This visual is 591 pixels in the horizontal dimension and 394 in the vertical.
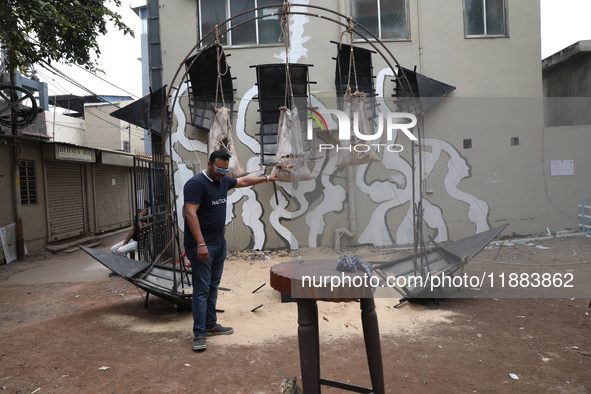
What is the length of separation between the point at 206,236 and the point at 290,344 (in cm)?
130

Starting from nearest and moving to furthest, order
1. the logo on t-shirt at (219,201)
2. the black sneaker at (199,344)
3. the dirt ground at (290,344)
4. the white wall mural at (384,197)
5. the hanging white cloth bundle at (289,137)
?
the dirt ground at (290,344) → the white wall mural at (384,197) → the black sneaker at (199,344) → the logo on t-shirt at (219,201) → the hanging white cloth bundle at (289,137)

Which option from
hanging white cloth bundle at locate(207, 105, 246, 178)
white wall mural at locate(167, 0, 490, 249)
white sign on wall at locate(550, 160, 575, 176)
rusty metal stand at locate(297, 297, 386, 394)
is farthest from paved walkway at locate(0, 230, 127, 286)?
white sign on wall at locate(550, 160, 575, 176)

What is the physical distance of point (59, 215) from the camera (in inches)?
454

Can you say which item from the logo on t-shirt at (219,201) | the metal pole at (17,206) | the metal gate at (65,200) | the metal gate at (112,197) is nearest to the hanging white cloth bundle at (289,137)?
the logo on t-shirt at (219,201)

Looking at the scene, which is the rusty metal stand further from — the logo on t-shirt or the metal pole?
the metal pole

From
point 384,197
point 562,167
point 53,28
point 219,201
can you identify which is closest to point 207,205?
point 219,201

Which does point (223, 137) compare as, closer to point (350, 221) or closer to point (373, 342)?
point (350, 221)

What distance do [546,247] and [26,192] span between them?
10842mm

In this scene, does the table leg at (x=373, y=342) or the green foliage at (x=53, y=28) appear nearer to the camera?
the table leg at (x=373, y=342)

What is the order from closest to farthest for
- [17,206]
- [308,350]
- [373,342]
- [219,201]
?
[308,350], [373,342], [219,201], [17,206]

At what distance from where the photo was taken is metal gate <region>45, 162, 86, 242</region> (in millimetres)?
11195

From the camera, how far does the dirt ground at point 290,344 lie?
3.22 m

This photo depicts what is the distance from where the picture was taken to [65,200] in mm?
11891

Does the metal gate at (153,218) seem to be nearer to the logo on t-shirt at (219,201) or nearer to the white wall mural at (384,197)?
the logo on t-shirt at (219,201)
